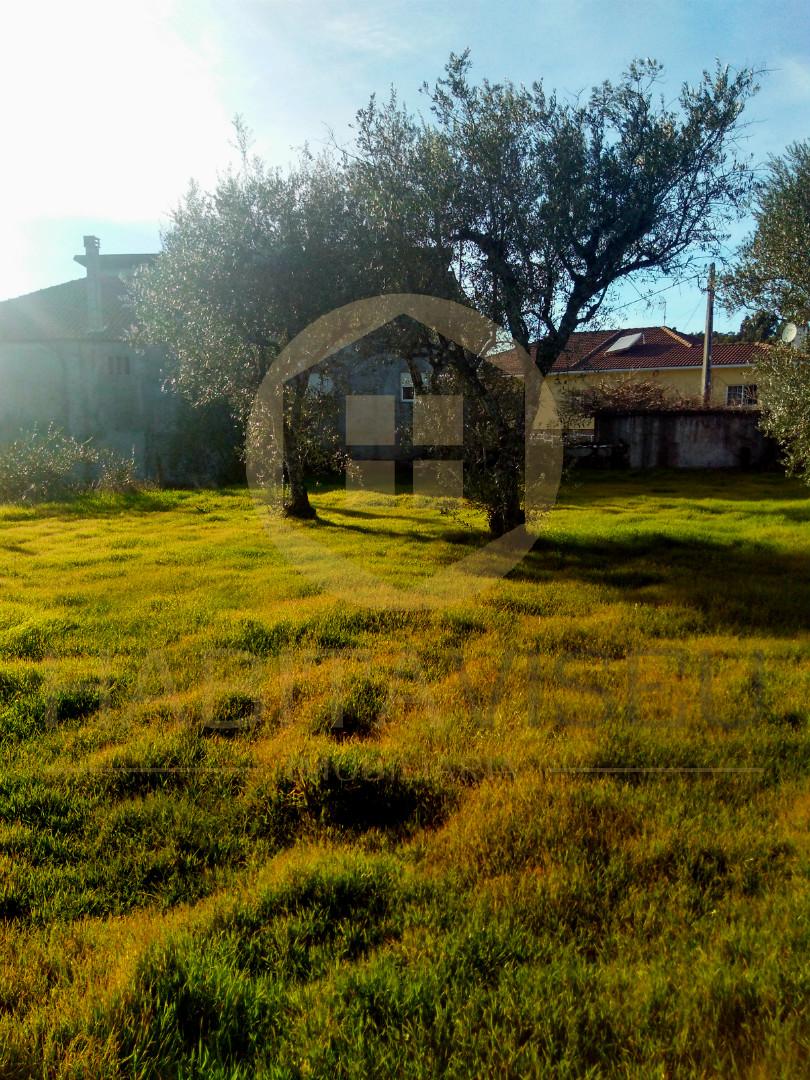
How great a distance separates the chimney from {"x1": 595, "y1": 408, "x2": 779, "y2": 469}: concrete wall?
18.5 m

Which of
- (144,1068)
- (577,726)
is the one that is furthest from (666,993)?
(577,726)

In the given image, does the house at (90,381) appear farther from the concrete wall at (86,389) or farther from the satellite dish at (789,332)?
the satellite dish at (789,332)

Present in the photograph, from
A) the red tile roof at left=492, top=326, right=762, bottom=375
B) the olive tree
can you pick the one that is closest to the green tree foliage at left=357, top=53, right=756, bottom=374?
the olive tree

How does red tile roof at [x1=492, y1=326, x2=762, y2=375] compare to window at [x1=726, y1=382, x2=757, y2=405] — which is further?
red tile roof at [x1=492, y1=326, x2=762, y2=375]

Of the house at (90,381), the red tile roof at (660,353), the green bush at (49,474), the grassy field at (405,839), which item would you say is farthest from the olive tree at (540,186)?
the red tile roof at (660,353)

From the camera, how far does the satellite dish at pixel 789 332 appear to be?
38.7 ft

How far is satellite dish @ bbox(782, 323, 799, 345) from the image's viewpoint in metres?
11.8

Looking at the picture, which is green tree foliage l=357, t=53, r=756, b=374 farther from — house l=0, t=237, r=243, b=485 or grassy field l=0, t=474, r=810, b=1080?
house l=0, t=237, r=243, b=485

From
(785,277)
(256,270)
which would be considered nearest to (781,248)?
(785,277)

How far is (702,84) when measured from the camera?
34.5 feet

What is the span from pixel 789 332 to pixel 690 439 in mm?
12969

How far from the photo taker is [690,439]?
24531 mm

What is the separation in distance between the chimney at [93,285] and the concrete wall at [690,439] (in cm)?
1855

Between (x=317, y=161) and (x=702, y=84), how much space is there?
643cm
